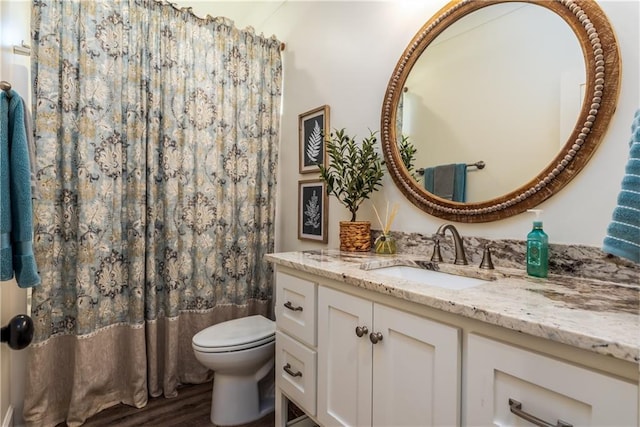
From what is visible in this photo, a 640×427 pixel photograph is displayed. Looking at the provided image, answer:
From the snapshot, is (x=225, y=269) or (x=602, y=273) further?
(x=225, y=269)

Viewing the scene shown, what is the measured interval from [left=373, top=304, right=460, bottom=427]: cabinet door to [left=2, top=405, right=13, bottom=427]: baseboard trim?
167cm

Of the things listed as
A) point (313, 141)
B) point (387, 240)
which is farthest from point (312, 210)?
point (387, 240)

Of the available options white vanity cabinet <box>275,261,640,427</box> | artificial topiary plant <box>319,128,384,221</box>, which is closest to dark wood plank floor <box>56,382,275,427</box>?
white vanity cabinet <box>275,261,640,427</box>

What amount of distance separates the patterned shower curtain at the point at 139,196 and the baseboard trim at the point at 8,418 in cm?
6

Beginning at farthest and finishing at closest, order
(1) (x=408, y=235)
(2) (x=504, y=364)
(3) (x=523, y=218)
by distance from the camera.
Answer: (1) (x=408, y=235) < (3) (x=523, y=218) < (2) (x=504, y=364)

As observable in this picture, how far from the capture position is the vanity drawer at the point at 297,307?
1277 mm

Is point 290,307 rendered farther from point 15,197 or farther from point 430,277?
point 15,197

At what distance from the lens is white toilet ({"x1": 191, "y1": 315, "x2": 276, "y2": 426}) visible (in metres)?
1.62

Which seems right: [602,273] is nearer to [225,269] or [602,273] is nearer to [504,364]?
[504,364]

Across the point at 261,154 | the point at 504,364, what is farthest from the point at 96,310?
the point at 504,364

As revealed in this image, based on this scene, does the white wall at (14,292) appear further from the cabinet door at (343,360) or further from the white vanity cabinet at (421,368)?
the cabinet door at (343,360)

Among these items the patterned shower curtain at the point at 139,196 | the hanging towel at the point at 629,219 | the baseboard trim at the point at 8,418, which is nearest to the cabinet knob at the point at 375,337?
the hanging towel at the point at 629,219

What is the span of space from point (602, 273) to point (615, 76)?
0.60m

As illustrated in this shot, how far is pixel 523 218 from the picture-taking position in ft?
3.82
